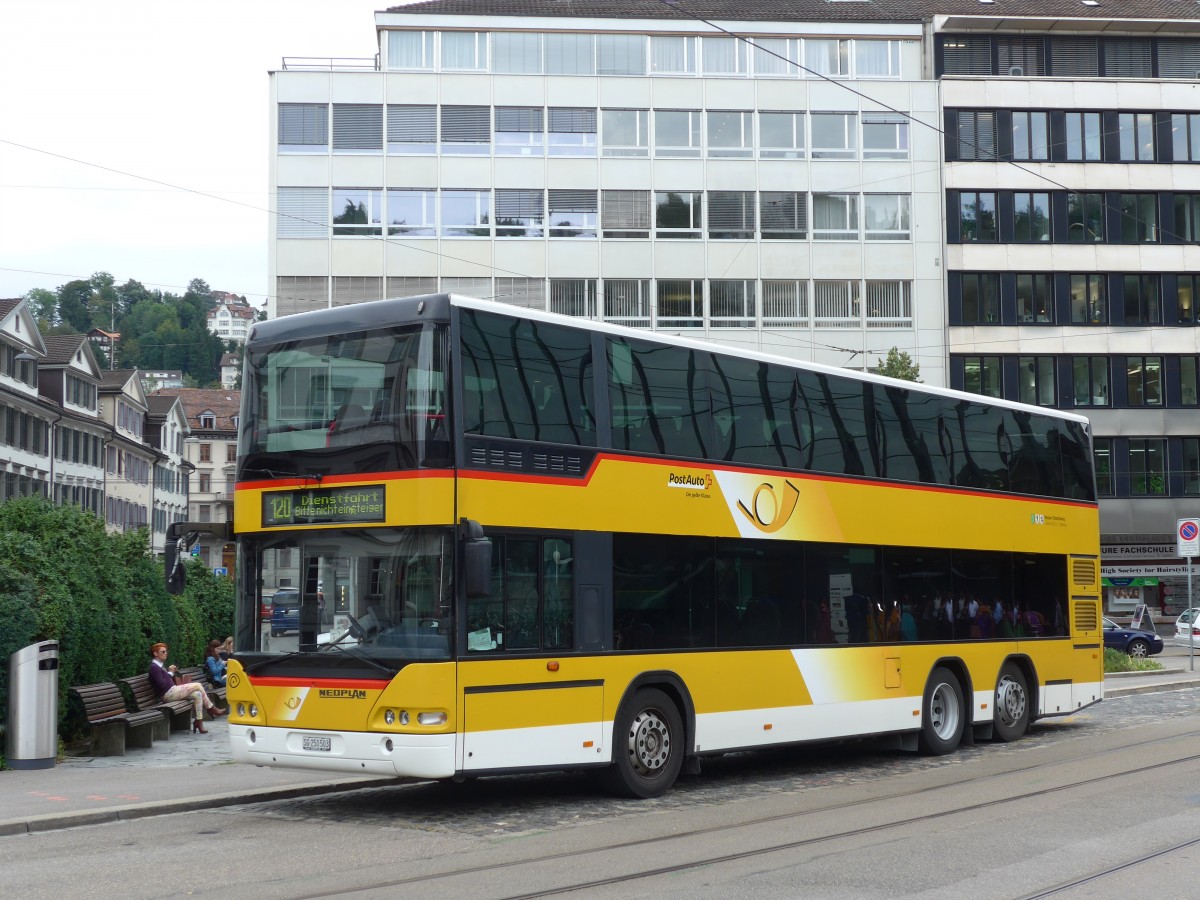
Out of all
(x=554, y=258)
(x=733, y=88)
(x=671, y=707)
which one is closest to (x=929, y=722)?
(x=671, y=707)

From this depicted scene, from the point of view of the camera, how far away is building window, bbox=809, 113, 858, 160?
5247 centimetres

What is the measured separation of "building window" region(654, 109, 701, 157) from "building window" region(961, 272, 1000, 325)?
11.5m

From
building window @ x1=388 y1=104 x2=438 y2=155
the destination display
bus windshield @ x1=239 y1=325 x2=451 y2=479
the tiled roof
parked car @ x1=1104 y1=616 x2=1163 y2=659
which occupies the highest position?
the tiled roof

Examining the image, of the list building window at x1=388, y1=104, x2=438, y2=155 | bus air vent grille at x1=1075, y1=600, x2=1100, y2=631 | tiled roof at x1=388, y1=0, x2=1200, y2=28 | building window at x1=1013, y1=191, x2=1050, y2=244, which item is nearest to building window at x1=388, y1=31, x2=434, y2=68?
tiled roof at x1=388, y1=0, x2=1200, y2=28

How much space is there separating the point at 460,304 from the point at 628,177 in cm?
4003

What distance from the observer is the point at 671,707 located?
44.3 feet

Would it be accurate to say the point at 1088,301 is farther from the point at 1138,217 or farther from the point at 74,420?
the point at 74,420

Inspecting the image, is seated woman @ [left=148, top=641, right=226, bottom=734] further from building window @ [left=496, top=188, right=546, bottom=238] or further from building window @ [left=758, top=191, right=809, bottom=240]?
building window @ [left=758, top=191, right=809, bottom=240]

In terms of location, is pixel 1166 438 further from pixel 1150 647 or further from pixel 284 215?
pixel 284 215

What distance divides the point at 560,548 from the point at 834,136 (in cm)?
4284

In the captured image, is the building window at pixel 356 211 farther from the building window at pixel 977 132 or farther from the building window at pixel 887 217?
the building window at pixel 977 132

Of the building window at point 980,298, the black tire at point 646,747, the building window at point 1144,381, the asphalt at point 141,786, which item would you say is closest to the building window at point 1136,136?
the building window at point 980,298

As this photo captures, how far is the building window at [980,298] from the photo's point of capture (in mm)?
54250

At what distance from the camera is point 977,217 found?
54375 millimetres
